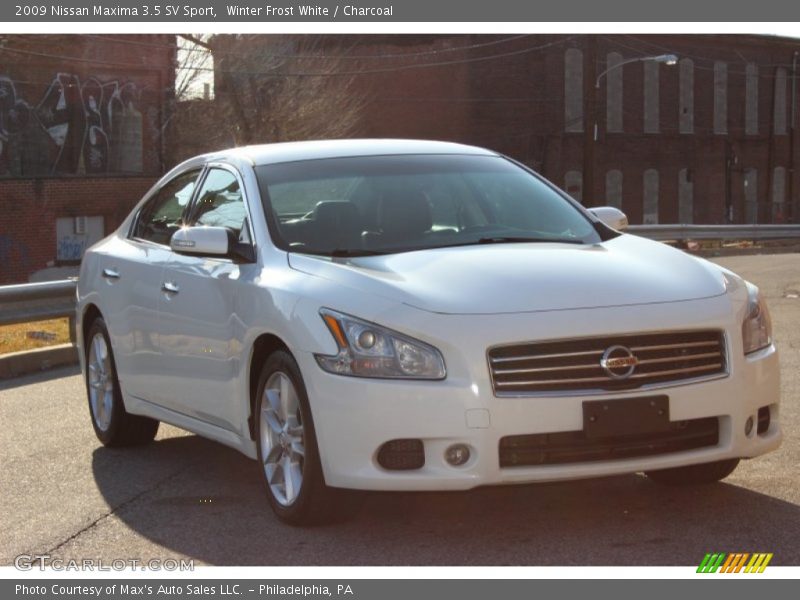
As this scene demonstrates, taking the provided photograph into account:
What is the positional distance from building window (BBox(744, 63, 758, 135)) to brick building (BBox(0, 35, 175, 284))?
1082 inches

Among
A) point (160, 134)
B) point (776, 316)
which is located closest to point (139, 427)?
point (776, 316)

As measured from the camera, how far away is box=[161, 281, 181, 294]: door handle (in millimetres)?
7555

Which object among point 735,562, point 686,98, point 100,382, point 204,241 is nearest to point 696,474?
point 735,562

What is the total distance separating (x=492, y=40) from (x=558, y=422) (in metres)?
51.4

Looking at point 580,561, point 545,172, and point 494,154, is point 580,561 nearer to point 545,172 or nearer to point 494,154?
point 494,154

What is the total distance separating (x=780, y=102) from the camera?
66000mm

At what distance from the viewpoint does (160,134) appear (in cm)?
4766

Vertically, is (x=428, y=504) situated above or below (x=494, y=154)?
below

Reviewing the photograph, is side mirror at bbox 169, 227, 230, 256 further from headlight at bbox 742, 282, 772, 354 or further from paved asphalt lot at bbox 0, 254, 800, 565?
headlight at bbox 742, 282, 772, 354

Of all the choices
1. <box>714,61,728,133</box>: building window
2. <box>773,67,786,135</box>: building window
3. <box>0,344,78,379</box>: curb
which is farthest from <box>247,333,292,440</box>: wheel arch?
Answer: <box>773,67,786,135</box>: building window

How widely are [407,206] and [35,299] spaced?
761cm

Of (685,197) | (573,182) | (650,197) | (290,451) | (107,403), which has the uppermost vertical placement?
(290,451)

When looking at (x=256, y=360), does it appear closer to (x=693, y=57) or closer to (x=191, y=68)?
(x=191, y=68)

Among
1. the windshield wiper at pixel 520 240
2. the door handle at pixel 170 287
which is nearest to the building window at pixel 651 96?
the door handle at pixel 170 287
